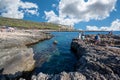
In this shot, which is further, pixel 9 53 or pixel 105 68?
pixel 9 53

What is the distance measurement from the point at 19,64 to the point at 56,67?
737 centimetres

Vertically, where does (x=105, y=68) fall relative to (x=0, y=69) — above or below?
above

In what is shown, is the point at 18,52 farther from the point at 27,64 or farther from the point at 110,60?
the point at 110,60

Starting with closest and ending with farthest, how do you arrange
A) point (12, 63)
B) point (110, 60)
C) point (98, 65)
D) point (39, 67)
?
1. point (98, 65)
2. point (110, 60)
3. point (12, 63)
4. point (39, 67)

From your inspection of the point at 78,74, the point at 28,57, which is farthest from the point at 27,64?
the point at 78,74

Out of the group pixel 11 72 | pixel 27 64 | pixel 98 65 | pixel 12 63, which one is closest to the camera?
pixel 98 65

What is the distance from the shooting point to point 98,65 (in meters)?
18.7

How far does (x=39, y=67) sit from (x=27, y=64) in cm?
288

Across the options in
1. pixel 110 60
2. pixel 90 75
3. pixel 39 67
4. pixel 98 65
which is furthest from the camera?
pixel 39 67

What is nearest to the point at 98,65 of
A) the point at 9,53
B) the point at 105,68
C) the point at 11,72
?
the point at 105,68

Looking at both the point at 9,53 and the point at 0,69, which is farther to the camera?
the point at 9,53

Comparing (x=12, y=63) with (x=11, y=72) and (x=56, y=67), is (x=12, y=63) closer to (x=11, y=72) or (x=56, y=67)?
(x=11, y=72)

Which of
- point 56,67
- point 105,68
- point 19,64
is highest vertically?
point 105,68

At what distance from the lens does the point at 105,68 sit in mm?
17719
